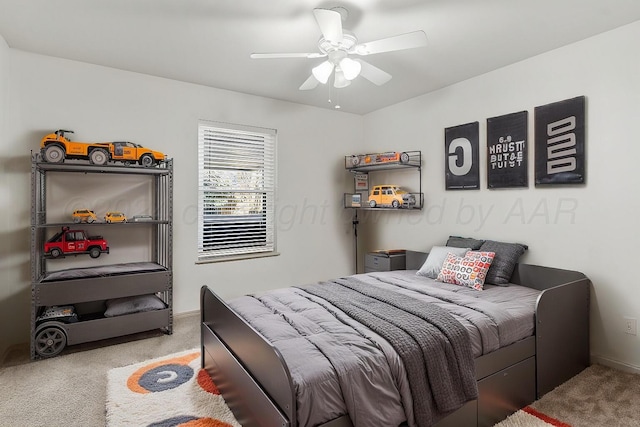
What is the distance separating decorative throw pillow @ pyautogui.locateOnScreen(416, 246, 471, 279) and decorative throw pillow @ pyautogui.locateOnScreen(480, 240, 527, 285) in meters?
0.28

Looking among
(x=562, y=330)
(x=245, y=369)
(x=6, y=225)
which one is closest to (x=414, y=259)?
(x=562, y=330)

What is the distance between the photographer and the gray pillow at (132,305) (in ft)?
10.2

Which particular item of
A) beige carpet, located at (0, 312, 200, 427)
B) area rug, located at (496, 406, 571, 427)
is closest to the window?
beige carpet, located at (0, 312, 200, 427)

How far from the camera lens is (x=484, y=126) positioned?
11.6ft

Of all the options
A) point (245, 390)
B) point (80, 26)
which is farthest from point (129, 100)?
point (245, 390)

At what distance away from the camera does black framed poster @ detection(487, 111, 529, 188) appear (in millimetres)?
3197

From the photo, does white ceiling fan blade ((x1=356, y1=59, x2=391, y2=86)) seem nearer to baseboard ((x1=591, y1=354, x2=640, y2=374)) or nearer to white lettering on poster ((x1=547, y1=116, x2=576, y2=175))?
white lettering on poster ((x1=547, y1=116, x2=576, y2=175))

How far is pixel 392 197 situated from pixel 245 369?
113 inches

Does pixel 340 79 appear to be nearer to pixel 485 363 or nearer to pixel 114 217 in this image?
pixel 485 363

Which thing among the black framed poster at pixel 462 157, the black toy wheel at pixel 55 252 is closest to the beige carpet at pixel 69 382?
the black toy wheel at pixel 55 252

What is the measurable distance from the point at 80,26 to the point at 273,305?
251 centimetres

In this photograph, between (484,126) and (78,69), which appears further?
(484,126)

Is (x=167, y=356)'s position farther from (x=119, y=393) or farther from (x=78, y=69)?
(x=78, y=69)

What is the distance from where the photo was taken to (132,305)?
3191 millimetres
